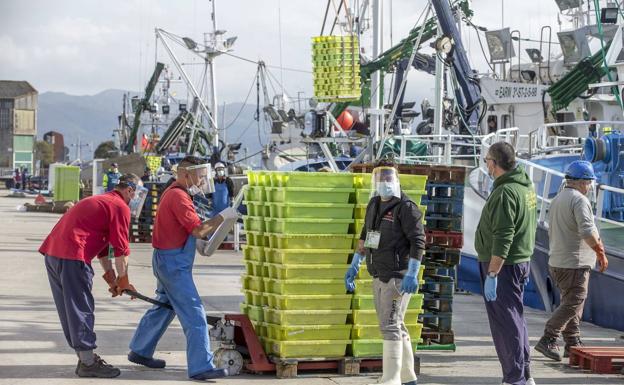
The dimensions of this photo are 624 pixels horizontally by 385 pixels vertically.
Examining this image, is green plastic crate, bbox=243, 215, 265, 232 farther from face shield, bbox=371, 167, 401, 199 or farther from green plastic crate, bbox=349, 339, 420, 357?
face shield, bbox=371, 167, 401, 199

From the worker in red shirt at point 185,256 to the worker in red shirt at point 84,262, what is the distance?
0.31 meters

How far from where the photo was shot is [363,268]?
34.8 ft

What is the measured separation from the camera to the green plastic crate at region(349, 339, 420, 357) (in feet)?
34.6

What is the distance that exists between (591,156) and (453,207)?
19.4 feet

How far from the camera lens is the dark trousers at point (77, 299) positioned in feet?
32.9

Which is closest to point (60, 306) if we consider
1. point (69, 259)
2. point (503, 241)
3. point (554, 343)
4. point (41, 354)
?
point (69, 259)

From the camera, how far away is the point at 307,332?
34.1 feet

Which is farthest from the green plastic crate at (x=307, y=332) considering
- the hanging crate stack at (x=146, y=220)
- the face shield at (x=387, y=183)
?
the hanging crate stack at (x=146, y=220)

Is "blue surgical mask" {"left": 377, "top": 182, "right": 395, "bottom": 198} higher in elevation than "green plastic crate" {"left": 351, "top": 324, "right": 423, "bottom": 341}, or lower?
higher

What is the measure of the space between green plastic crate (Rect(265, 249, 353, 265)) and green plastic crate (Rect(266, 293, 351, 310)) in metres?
0.30

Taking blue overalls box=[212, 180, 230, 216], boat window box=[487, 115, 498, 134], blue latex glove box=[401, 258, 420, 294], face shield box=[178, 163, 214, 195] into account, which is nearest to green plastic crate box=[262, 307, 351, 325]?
face shield box=[178, 163, 214, 195]

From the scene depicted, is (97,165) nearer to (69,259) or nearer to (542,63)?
(542,63)

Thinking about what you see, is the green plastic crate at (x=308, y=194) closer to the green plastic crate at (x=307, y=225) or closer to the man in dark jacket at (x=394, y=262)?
the green plastic crate at (x=307, y=225)

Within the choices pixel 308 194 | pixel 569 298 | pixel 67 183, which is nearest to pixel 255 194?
pixel 308 194
